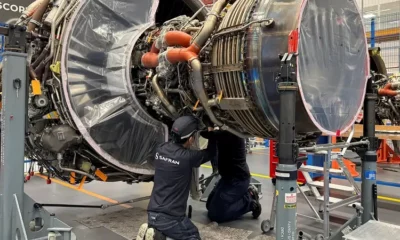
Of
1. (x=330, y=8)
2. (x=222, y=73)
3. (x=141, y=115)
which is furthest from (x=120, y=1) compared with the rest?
(x=330, y=8)

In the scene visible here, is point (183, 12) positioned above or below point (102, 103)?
above

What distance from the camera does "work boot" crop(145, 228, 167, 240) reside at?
10.8 feet

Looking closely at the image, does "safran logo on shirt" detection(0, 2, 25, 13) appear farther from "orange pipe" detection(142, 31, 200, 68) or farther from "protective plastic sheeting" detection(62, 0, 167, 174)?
"orange pipe" detection(142, 31, 200, 68)

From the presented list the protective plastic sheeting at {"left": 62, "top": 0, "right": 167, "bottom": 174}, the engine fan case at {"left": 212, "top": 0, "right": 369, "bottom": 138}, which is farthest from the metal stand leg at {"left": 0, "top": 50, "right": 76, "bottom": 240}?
the engine fan case at {"left": 212, "top": 0, "right": 369, "bottom": 138}

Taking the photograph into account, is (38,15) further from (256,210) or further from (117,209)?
(256,210)

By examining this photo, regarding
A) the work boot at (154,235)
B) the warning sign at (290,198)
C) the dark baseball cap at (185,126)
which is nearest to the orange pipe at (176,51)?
the dark baseball cap at (185,126)

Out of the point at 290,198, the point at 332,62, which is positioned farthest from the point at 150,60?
the point at 290,198

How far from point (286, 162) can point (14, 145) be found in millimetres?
2093

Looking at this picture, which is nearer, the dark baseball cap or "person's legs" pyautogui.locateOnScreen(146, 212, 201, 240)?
the dark baseball cap

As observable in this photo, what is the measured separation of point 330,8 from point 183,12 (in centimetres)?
243

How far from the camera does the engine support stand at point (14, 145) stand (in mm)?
2980

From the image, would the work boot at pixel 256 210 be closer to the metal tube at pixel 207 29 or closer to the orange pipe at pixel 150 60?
the orange pipe at pixel 150 60

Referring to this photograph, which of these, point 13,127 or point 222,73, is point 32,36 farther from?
point 222,73

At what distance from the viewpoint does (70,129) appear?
3.37m
